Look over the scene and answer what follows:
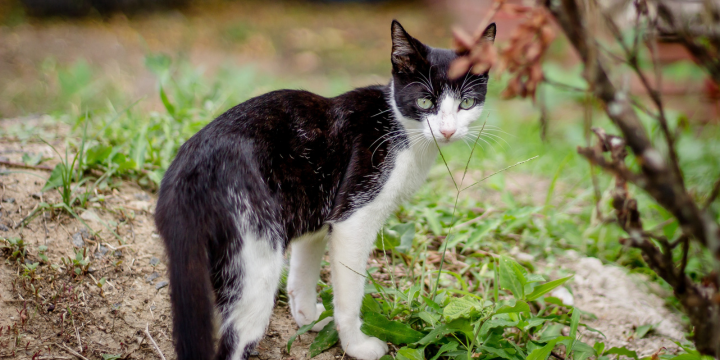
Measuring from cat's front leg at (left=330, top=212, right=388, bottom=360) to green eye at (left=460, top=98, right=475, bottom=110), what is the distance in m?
0.65

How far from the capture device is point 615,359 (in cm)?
221

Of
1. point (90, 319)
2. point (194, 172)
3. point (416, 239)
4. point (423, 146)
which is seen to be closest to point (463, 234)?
point (416, 239)

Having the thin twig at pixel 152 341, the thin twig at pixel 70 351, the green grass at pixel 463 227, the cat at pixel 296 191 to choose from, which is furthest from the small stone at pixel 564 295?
the thin twig at pixel 70 351

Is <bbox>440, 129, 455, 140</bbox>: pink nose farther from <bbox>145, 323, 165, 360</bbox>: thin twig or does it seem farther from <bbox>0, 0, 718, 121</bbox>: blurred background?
<bbox>0, 0, 718, 121</bbox>: blurred background

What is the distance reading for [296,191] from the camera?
2.07 metres

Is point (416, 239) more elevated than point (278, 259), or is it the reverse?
point (278, 259)

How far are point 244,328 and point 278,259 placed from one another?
272 millimetres

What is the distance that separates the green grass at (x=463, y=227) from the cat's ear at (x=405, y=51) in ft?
1.57

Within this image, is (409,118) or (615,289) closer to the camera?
(409,118)

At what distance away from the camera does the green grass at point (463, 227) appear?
2107mm

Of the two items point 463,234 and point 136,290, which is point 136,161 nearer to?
point 136,290

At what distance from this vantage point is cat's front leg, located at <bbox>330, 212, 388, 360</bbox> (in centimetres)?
212

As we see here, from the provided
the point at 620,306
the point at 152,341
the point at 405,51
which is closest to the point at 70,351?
the point at 152,341

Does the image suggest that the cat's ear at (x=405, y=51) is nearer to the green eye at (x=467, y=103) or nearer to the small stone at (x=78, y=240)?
the green eye at (x=467, y=103)
